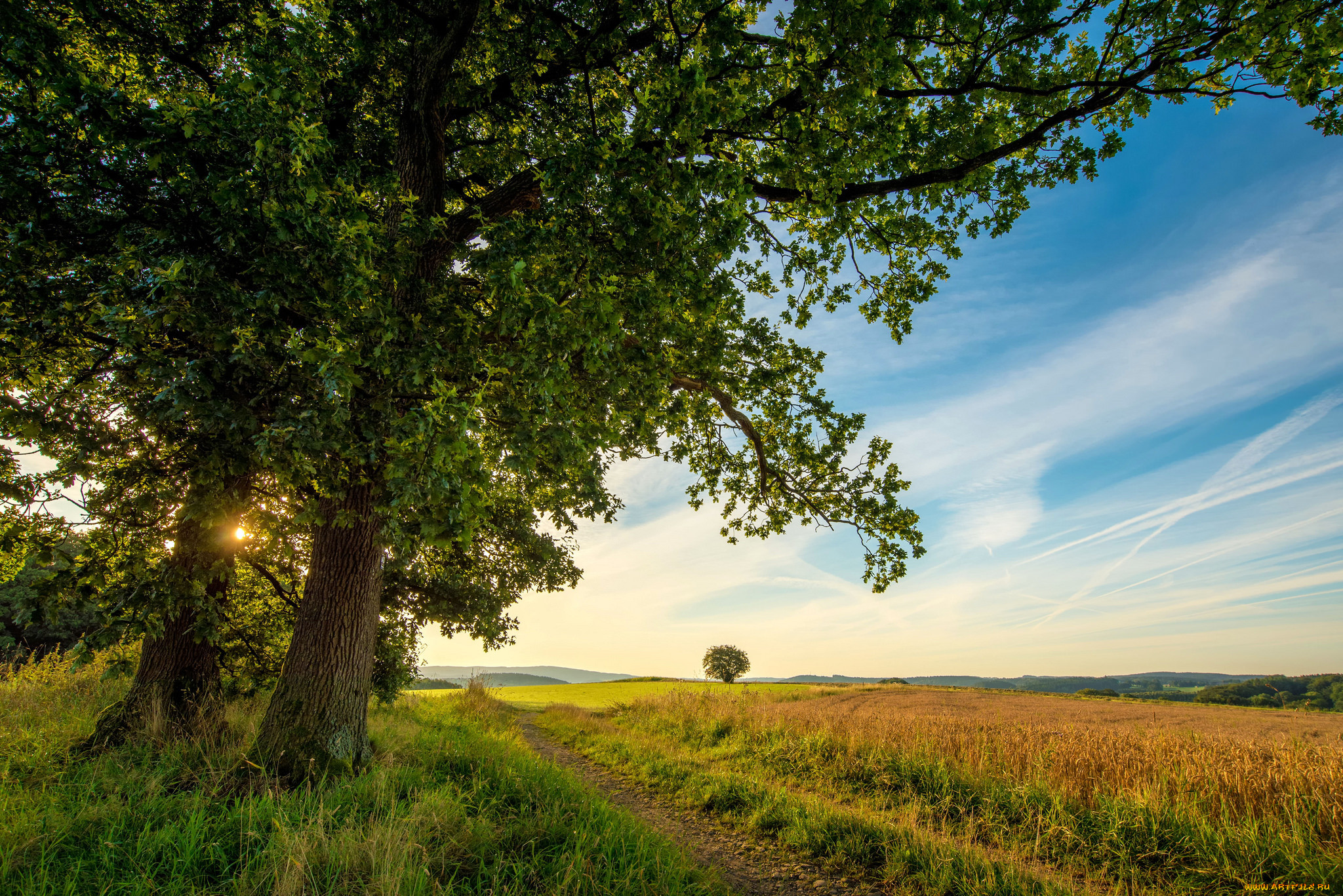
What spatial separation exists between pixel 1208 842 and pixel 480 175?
14.0m

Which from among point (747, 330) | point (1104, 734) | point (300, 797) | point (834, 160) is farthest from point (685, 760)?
point (834, 160)

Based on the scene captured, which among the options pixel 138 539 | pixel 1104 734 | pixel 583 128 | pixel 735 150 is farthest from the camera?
pixel 1104 734

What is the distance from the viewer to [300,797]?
16.4 feet

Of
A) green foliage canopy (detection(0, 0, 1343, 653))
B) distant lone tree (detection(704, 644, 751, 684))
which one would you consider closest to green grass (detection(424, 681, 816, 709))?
distant lone tree (detection(704, 644, 751, 684))

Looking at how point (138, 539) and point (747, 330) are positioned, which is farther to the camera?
point (747, 330)

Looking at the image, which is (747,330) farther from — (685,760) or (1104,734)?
(1104,734)

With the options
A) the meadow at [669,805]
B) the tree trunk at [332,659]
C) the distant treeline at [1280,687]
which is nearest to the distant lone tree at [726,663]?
the distant treeline at [1280,687]

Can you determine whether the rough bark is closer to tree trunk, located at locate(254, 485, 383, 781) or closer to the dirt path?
tree trunk, located at locate(254, 485, 383, 781)

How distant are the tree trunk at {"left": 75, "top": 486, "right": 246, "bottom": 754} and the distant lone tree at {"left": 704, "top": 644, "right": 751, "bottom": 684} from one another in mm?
46537

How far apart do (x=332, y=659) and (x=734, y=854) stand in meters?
5.48

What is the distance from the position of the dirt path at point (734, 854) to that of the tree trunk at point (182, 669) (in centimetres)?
603

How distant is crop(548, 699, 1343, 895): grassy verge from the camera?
5.06 m

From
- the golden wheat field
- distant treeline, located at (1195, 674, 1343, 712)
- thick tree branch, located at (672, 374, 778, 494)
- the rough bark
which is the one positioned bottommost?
distant treeline, located at (1195, 674, 1343, 712)

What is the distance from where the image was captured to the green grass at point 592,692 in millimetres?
24980
